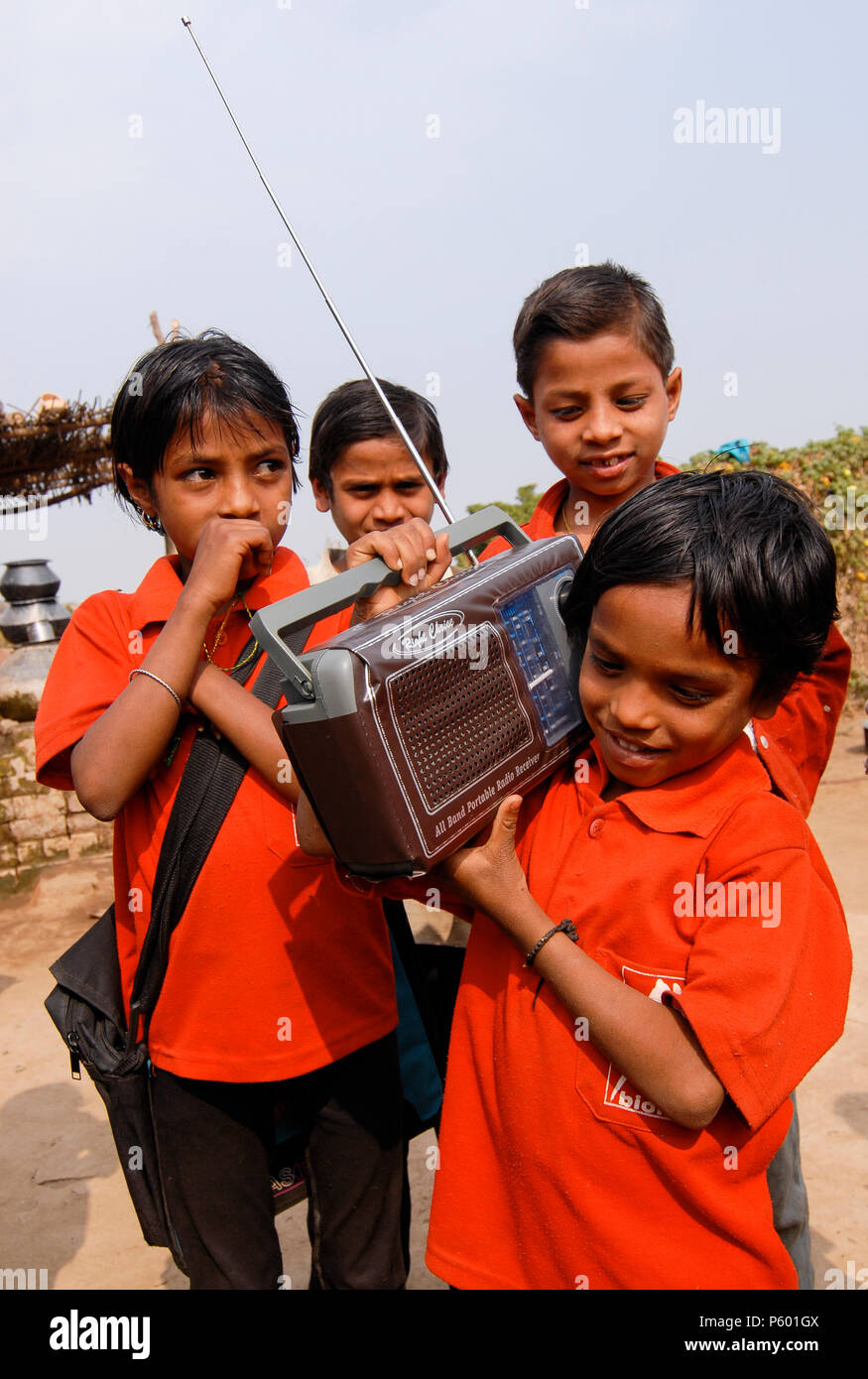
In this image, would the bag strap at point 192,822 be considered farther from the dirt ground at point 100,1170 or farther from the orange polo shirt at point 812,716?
the dirt ground at point 100,1170

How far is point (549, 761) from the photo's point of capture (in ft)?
4.33

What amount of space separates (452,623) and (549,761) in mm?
273

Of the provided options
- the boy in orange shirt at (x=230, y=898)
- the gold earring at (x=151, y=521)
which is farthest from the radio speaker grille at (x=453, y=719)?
the gold earring at (x=151, y=521)

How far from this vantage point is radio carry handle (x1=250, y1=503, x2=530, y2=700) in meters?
1.13

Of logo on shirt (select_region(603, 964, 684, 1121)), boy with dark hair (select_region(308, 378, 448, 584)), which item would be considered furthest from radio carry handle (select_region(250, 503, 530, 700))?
boy with dark hair (select_region(308, 378, 448, 584))

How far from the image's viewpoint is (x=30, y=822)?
6.11 meters

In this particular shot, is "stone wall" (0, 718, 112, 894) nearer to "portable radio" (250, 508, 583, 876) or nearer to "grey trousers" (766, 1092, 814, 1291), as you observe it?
"grey trousers" (766, 1092, 814, 1291)

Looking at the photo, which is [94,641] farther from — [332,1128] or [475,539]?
[332,1128]

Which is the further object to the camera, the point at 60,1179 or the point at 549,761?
the point at 60,1179

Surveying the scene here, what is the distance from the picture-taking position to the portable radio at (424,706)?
3.49 ft

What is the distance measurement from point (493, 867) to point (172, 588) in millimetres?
836

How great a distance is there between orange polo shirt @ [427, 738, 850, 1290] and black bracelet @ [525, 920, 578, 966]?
2cm
